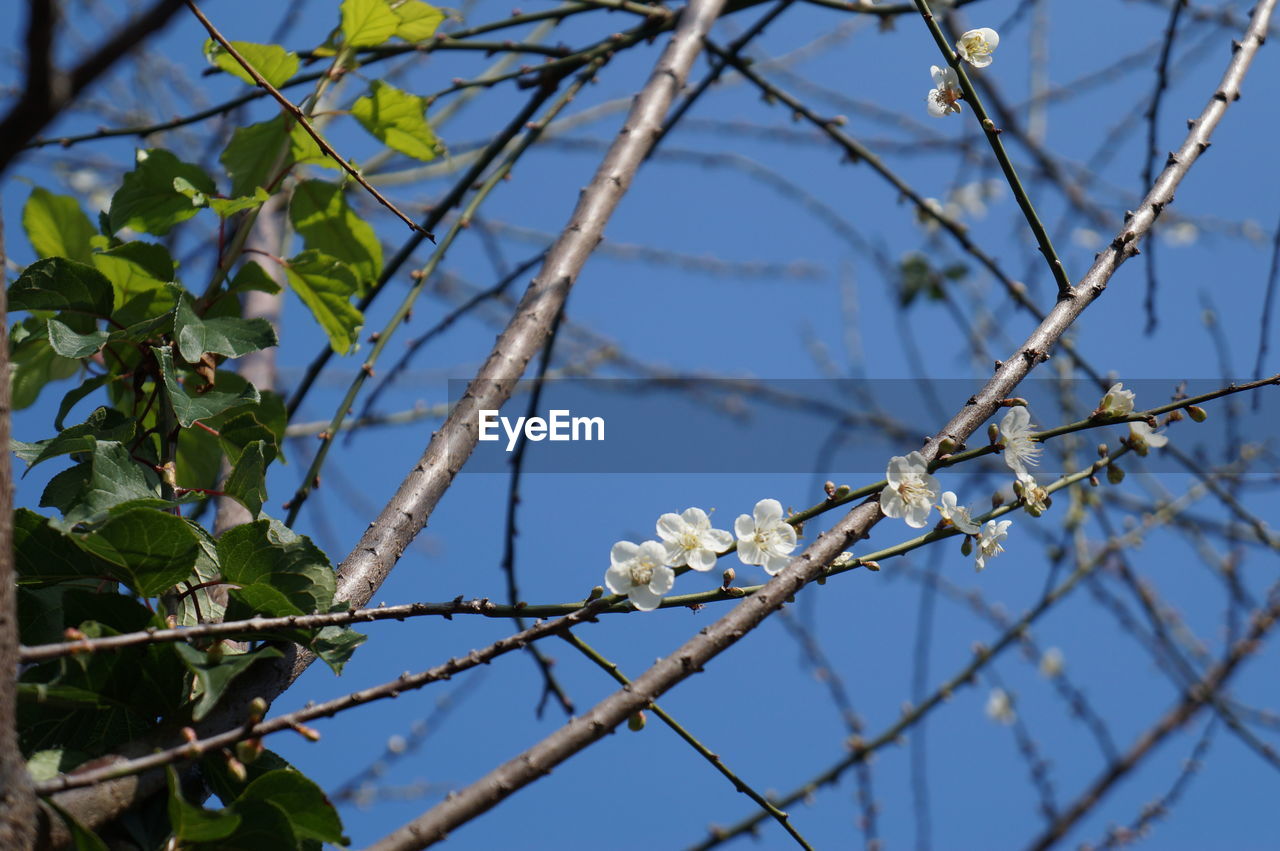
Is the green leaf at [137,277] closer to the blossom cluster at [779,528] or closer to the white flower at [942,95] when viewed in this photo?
the blossom cluster at [779,528]

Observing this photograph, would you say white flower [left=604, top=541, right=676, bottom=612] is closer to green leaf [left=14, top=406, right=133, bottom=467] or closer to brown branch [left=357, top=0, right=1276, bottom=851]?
brown branch [left=357, top=0, right=1276, bottom=851]

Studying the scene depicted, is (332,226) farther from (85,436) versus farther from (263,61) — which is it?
(85,436)

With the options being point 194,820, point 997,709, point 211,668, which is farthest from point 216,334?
point 997,709

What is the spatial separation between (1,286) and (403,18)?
3.24 ft

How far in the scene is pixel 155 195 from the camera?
117 cm

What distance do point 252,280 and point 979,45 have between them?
0.86 meters

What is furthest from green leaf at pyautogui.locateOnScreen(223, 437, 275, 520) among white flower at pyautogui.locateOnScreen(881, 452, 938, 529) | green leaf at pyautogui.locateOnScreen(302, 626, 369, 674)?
white flower at pyautogui.locateOnScreen(881, 452, 938, 529)

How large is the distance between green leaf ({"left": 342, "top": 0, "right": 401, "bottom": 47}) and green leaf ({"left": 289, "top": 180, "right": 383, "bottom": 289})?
21 cm

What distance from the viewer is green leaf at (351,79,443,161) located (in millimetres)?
1289

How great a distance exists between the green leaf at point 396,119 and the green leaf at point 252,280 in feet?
0.88

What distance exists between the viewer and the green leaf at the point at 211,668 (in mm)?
691

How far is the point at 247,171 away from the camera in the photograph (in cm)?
123

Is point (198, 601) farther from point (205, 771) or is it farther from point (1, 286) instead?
point (1, 286)

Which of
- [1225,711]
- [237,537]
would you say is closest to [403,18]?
[237,537]
